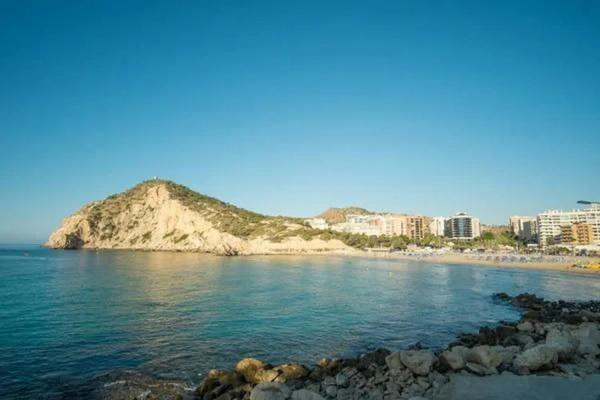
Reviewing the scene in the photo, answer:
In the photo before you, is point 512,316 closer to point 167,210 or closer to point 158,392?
point 158,392

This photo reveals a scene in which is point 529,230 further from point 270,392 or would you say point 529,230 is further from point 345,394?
point 270,392

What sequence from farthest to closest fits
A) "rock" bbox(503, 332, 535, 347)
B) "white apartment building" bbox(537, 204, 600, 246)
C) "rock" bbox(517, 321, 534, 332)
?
"white apartment building" bbox(537, 204, 600, 246) < "rock" bbox(517, 321, 534, 332) < "rock" bbox(503, 332, 535, 347)

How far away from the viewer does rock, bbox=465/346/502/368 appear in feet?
42.9

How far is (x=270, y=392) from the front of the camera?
1107 centimetres

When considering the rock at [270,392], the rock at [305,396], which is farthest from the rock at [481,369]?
the rock at [270,392]

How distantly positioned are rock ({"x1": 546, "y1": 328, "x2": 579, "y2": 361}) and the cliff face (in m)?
113

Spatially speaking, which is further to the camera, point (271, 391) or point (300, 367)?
point (300, 367)

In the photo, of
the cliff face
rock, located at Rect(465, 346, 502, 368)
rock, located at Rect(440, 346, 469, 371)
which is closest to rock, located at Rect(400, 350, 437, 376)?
rock, located at Rect(440, 346, 469, 371)

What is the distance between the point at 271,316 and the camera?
2922 cm

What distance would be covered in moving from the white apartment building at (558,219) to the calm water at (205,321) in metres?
119

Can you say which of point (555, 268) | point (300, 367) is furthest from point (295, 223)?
point (300, 367)

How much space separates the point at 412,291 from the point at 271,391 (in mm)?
35096

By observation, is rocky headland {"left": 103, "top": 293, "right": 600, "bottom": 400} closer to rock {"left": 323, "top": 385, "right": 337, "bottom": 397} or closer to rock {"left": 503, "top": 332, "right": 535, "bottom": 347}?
rock {"left": 323, "top": 385, "right": 337, "bottom": 397}

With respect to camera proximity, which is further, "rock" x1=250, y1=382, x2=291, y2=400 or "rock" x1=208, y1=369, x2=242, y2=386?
"rock" x1=208, y1=369, x2=242, y2=386
